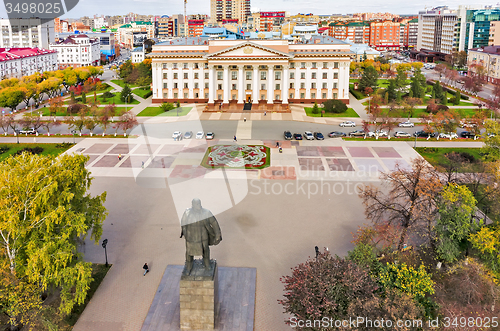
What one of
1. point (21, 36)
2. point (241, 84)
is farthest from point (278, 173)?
point (21, 36)

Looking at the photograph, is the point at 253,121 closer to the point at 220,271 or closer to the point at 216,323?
the point at 220,271

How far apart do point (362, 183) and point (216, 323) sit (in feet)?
92.8

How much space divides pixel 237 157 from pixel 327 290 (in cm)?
3701

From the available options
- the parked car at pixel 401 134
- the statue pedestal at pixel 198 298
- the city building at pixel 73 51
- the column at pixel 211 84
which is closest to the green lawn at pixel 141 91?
the column at pixel 211 84

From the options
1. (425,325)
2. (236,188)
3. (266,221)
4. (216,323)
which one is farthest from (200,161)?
(425,325)

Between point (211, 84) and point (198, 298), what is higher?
point (211, 84)

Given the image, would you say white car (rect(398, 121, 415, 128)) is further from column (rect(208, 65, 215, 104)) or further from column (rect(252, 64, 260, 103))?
column (rect(208, 65, 215, 104))

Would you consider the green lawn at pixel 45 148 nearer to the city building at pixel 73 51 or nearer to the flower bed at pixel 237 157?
the flower bed at pixel 237 157

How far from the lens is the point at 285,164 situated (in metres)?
54.6

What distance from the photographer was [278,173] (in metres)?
51.2

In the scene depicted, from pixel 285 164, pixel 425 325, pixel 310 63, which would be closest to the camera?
pixel 425 325

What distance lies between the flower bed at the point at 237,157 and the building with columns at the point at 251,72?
29532mm

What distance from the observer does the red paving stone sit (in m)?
50.0

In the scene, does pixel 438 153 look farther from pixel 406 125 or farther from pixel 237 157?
pixel 237 157
